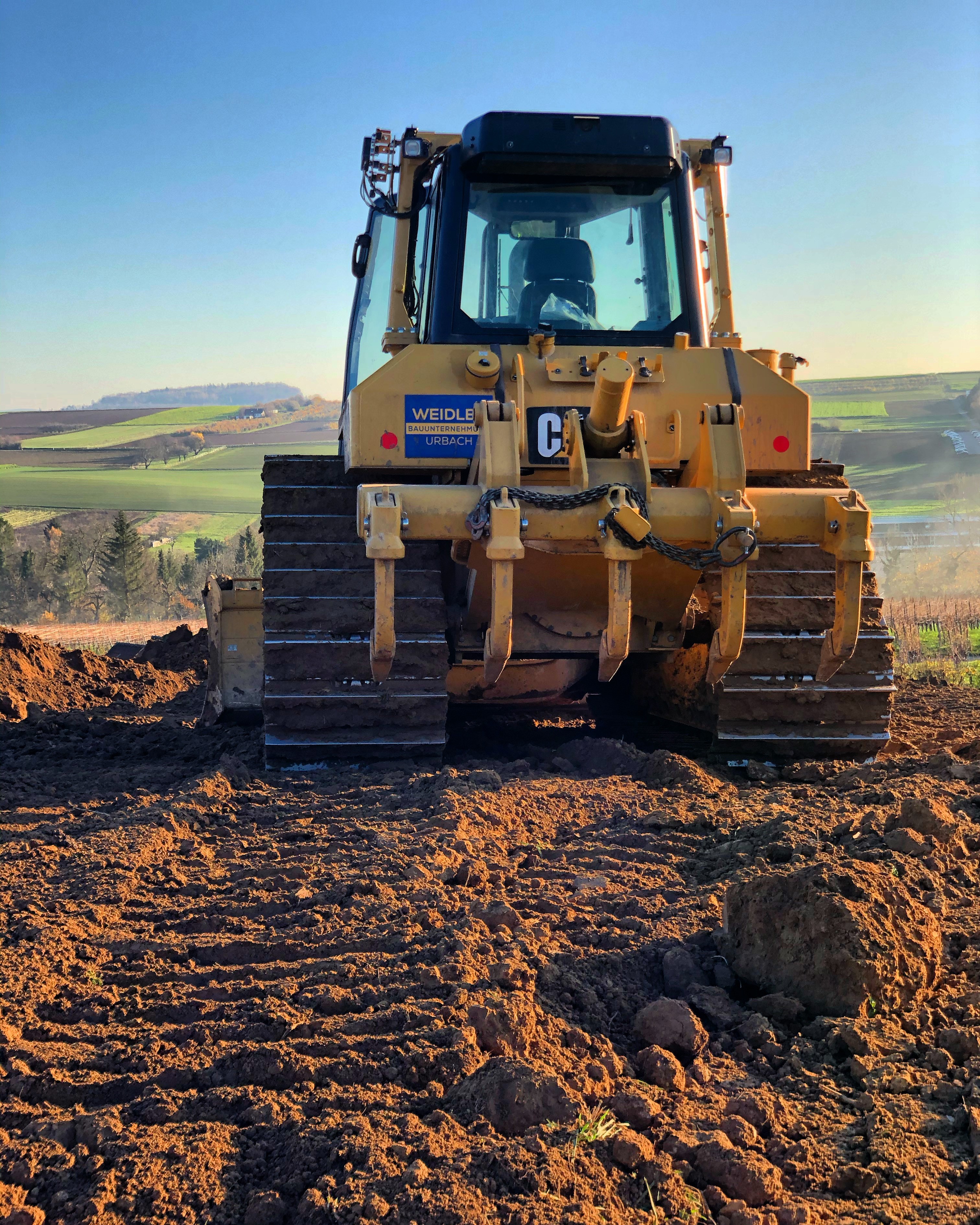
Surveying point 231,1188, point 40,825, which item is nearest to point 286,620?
point 40,825

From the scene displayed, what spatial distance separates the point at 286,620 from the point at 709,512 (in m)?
2.44

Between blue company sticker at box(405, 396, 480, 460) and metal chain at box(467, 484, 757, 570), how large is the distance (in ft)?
3.37

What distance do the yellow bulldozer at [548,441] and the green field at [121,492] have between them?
33.2 metres

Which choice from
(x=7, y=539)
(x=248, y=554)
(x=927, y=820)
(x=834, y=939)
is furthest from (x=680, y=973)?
(x=7, y=539)

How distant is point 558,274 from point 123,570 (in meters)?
21.7

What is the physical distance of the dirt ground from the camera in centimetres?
226

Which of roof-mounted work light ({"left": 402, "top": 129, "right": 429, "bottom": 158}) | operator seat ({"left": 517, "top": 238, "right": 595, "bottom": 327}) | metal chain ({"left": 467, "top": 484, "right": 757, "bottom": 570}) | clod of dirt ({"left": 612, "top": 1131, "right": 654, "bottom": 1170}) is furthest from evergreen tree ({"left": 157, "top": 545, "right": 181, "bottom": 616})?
clod of dirt ({"left": 612, "top": 1131, "right": 654, "bottom": 1170})

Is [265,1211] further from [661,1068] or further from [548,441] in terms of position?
[548,441]

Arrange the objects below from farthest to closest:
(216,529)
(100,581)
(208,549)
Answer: (216,529) → (208,549) → (100,581)

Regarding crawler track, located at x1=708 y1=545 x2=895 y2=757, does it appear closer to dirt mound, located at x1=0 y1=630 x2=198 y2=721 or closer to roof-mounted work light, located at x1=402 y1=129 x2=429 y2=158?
roof-mounted work light, located at x1=402 y1=129 x2=429 y2=158

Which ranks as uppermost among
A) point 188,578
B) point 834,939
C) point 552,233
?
point 552,233

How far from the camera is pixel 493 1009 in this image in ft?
9.27

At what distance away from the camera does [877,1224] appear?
7.07 feet

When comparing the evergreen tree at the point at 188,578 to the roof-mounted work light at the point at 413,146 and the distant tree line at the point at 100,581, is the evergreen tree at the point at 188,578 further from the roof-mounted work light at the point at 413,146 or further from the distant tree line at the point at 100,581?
the roof-mounted work light at the point at 413,146
